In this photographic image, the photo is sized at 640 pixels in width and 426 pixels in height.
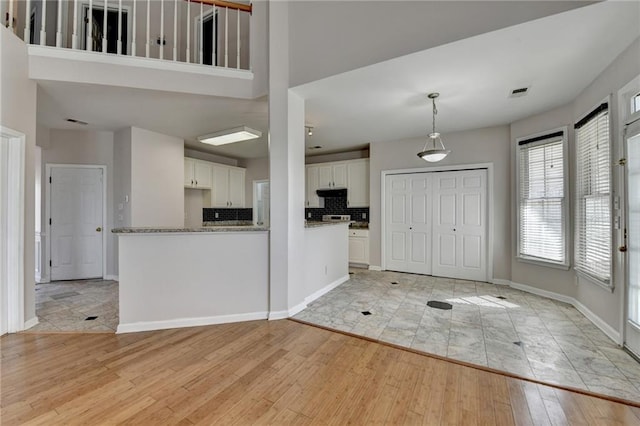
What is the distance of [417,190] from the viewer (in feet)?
16.5

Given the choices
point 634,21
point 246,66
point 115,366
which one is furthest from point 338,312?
point 246,66

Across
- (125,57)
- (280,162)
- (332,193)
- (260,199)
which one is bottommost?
(260,199)

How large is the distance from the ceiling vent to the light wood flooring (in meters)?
2.94

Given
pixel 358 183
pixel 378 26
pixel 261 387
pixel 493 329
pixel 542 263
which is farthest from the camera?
pixel 358 183

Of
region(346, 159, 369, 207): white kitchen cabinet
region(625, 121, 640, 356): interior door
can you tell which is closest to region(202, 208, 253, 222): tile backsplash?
region(346, 159, 369, 207): white kitchen cabinet

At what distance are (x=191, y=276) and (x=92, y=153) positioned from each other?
11.9 ft

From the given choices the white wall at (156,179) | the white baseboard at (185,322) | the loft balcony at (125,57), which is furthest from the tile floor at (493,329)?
the white wall at (156,179)

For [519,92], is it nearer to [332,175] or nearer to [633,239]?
[633,239]

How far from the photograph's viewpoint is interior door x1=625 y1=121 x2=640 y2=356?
7.16 ft

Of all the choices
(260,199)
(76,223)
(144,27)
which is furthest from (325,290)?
(144,27)

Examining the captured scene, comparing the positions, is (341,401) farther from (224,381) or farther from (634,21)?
(634,21)

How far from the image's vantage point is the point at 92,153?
15.2 ft

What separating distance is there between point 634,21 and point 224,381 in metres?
4.00

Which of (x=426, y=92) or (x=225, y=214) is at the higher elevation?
(x=426, y=92)
